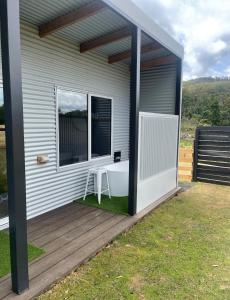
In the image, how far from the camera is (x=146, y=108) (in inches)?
240

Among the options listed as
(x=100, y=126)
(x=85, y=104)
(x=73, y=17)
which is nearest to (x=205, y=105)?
(x=100, y=126)

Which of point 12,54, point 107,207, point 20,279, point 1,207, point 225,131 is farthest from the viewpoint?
point 225,131

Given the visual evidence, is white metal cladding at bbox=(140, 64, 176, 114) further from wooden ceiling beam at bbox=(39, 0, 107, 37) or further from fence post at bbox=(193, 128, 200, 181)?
wooden ceiling beam at bbox=(39, 0, 107, 37)

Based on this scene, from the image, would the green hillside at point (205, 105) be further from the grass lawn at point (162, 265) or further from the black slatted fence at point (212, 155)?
the grass lawn at point (162, 265)

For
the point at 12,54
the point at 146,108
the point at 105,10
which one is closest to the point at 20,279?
the point at 12,54

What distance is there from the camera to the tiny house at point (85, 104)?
10.8 feet

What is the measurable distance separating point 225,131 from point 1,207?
17.1ft

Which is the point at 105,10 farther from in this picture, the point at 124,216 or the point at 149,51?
the point at 124,216

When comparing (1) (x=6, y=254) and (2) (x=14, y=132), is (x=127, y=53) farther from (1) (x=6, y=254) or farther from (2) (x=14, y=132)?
(1) (x=6, y=254)

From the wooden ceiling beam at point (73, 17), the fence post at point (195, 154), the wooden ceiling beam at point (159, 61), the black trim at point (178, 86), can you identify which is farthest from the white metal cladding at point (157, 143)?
the wooden ceiling beam at point (73, 17)

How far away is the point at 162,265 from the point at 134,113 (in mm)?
2083

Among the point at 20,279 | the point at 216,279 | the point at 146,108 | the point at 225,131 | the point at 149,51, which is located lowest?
the point at 216,279

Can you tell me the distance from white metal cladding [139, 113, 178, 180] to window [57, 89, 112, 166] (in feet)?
4.12

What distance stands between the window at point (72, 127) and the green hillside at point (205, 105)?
37.7 ft
